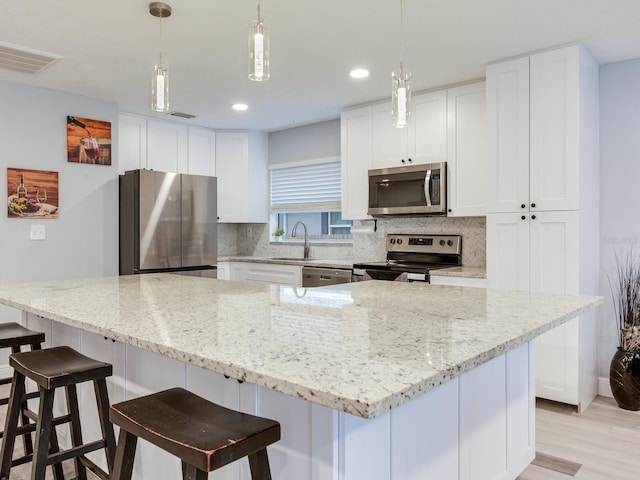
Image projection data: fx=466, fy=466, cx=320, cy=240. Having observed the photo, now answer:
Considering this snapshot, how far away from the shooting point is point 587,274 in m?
3.12

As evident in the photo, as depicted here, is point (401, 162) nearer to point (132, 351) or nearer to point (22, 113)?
point (132, 351)

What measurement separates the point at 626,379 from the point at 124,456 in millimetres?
3158

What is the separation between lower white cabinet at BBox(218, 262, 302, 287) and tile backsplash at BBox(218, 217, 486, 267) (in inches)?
21.2

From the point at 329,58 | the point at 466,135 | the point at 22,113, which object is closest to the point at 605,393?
the point at 466,135

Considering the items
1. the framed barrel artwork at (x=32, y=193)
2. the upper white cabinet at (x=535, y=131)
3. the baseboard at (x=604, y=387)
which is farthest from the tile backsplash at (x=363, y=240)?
the framed barrel artwork at (x=32, y=193)

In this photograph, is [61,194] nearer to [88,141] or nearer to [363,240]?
[88,141]

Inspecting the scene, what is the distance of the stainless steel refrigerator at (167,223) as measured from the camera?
414 centimetres

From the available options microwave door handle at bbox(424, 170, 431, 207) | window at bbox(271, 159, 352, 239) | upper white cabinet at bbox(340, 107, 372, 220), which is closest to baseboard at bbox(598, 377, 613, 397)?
microwave door handle at bbox(424, 170, 431, 207)

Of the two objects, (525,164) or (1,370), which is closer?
(525,164)

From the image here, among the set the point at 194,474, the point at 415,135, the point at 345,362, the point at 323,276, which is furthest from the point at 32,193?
the point at 345,362

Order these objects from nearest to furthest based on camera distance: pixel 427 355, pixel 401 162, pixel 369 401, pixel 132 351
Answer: pixel 369 401, pixel 427 355, pixel 132 351, pixel 401 162

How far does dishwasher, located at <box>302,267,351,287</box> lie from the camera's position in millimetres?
4116

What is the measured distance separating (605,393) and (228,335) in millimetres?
3259

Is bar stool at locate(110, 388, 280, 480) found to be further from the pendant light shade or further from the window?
the window
